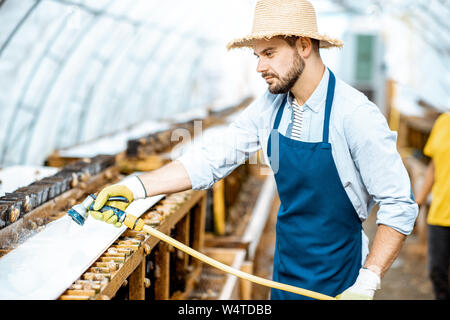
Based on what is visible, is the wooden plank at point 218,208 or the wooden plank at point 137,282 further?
the wooden plank at point 218,208

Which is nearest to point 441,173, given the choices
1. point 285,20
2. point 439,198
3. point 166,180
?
point 439,198

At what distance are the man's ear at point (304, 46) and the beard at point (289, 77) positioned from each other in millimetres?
26

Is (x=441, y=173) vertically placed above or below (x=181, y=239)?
above

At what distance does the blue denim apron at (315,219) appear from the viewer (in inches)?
87.5

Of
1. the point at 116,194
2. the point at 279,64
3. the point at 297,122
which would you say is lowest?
the point at 116,194

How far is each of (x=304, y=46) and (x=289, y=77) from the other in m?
0.17

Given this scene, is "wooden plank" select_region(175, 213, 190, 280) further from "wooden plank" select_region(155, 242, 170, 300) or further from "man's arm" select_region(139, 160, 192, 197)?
"man's arm" select_region(139, 160, 192, 197)

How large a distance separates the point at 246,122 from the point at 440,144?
200 centimetres

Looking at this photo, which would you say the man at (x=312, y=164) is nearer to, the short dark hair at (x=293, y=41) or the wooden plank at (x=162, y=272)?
the short dark hair at (x=293, y=41)

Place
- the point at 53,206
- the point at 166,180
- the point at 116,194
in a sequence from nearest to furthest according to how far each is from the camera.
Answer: the point at 116,194, the point at 166,180, the point at 53,206

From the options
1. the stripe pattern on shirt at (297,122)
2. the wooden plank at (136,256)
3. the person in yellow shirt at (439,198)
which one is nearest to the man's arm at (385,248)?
the stripe pattern on shirt at (297,122)

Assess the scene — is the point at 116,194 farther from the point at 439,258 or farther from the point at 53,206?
the point at 439,258

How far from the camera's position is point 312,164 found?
2.22m

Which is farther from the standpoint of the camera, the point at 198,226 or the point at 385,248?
the point at 198,226
